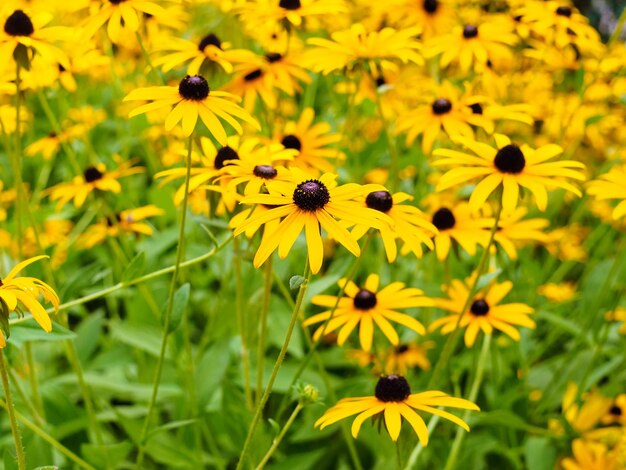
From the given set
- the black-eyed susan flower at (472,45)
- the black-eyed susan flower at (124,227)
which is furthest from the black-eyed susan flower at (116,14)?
the black-eyed susan flower at (472,45)

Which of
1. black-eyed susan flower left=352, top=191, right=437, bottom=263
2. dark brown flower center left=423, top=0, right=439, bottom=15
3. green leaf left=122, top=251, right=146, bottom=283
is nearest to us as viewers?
black-eyed susan flower left=352, top=191, right=437, bottom=263

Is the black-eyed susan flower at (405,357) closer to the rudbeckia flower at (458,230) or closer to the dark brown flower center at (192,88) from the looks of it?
the rudbeckia flower at (458,230)

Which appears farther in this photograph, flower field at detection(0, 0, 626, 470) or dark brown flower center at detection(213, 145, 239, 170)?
dark brown flower center at detection(213, 145, 239, 170)

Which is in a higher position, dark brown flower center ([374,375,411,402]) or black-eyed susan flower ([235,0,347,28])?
black-eyed susan flower ([235,0,347,28])

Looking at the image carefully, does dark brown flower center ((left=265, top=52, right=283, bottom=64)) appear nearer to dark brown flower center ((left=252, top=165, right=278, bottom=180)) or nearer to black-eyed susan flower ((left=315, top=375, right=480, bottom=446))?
dark brown flower center ((left=252, top=165, right=278, bottom=180))

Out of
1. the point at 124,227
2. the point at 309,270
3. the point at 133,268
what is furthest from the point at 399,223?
the point at 124,227

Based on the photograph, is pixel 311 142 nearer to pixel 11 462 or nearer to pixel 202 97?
pixel 202 97

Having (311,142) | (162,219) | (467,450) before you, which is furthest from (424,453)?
(162,219)

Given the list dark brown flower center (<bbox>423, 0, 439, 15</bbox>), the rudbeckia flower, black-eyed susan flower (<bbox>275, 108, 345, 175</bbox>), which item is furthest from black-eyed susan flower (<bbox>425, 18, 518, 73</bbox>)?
the rudbeckia flower
